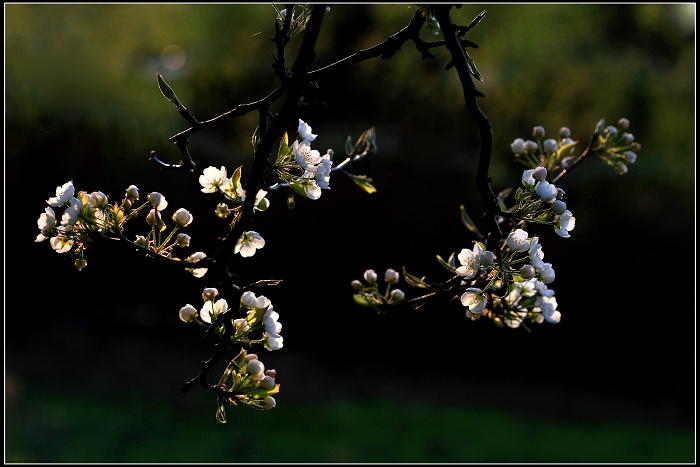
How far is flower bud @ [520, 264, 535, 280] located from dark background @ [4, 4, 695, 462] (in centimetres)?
291

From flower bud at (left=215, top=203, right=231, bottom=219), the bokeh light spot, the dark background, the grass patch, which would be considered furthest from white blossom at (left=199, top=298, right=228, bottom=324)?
the bokeh light spot

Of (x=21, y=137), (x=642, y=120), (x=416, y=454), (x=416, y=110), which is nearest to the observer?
(x=416, y=454)

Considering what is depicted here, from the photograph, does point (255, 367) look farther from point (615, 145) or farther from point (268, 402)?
point (615, 145)

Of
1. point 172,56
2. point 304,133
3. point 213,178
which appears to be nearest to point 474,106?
point 304,133

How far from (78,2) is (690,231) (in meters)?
3.82

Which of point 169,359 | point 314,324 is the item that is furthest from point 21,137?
point 314,324

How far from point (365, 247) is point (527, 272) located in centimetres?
320

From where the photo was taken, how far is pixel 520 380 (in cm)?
424

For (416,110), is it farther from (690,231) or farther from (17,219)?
(17,219)

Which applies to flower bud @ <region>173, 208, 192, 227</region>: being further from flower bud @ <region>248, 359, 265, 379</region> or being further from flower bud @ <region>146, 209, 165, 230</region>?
flower bud @ <region>248, 359, 265, 379</region>

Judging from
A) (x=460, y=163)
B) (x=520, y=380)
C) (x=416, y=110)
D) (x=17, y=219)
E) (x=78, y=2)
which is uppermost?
(x=78, y=2)

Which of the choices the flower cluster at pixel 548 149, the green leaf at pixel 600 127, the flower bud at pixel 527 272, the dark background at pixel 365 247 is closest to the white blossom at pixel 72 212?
the flower bud at pixel 527 272

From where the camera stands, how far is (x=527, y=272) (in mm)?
798

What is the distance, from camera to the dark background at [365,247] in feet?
12.6
